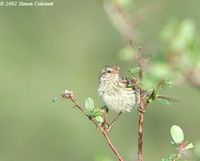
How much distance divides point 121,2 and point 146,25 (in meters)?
13.8

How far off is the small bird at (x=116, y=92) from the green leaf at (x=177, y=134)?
301cm

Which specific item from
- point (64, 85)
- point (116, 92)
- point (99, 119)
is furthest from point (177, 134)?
point (64, 85)

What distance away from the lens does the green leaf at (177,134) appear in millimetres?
2440

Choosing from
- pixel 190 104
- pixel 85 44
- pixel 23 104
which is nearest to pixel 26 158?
pixel 23 104

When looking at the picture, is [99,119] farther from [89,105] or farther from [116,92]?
[116,92]

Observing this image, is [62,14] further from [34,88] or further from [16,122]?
[16,122]

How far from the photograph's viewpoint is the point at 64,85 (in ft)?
47.7

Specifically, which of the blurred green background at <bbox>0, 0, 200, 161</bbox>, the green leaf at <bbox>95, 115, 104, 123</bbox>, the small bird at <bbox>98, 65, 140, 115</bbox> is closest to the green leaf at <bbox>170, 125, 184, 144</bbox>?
the green leaf at <bbox>95, 115, 104, 123</bbox>

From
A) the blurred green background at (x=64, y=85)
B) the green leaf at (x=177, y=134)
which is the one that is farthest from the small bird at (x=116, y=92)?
the blurred green background at (x=64, y=85)

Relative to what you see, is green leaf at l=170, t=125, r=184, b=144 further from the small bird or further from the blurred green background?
the blurred green background

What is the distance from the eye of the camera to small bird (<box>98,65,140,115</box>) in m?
5.66

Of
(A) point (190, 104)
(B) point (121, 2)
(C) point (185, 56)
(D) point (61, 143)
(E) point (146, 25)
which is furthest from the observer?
(E) point (146, 25)

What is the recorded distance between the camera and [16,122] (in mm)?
13312

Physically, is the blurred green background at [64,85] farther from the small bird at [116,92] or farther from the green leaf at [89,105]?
the green leaf at [89,105]
